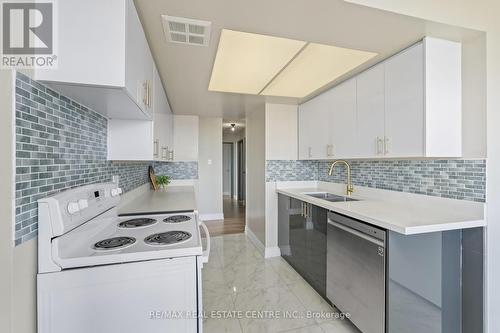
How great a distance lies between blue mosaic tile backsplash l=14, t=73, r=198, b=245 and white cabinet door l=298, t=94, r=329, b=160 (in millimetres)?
2139

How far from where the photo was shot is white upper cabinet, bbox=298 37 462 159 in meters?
1.52

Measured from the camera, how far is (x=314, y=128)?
280 centimetres

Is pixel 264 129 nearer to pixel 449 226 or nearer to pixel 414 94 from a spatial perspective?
pixel 414 94

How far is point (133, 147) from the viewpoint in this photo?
177 cm

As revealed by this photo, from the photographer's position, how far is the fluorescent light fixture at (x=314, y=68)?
5.75 ft

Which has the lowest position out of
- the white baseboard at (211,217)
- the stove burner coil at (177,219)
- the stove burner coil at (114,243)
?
the white baseboard at (211,217)

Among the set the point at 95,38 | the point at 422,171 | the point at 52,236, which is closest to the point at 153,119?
the point at 95,38

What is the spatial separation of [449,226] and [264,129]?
2.22 m

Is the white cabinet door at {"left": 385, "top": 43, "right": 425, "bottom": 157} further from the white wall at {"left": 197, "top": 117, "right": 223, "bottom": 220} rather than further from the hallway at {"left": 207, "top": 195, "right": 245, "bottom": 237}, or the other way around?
the white wall at {"left": 197, "top": 117, "right": 223, "bottom": 220}

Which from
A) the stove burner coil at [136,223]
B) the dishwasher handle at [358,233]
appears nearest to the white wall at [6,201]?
the stove burner coil at [136,223]

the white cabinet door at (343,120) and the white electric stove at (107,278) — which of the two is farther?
the white cabinet door at (343,120)

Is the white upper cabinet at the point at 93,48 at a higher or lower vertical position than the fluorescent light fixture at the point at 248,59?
lower

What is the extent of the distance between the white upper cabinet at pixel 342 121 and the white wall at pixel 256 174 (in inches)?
39.5

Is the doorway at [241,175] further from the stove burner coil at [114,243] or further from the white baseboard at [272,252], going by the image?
the stove burner coil at [114,243]
